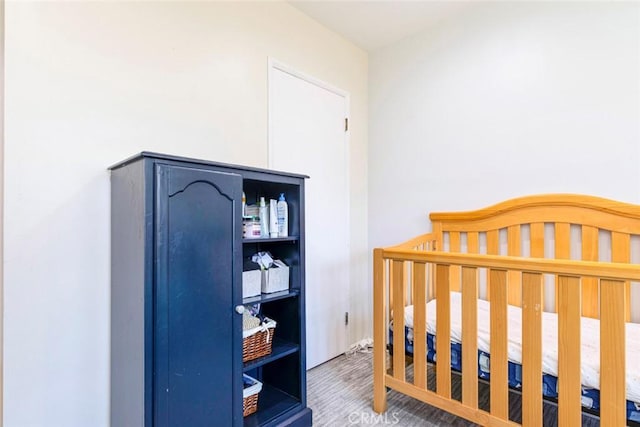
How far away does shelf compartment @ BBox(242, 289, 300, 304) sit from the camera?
1.50 metres

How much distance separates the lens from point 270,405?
165 cm

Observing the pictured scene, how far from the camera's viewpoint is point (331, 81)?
2.42 m

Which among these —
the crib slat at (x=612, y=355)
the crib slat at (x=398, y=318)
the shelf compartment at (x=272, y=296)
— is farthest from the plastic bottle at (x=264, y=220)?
the crib slat at (x=612, y=355)

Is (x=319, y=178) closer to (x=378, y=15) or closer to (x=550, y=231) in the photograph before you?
(x=378, y=15)

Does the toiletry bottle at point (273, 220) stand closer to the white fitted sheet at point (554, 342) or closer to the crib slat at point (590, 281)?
the white fitted sheet at point (554, 342)

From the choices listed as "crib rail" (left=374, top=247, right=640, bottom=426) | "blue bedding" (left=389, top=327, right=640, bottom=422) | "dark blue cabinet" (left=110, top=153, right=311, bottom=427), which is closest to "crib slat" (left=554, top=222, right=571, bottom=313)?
"crib rail" (left=374, top=247, right=640, bottom=426)

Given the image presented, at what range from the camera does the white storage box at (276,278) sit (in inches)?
64.0

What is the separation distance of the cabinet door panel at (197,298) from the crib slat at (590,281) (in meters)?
1.77

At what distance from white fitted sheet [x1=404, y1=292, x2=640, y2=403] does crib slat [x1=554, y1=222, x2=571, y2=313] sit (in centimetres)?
31

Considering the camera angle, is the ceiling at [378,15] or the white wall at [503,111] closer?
the white wall at [503,111]

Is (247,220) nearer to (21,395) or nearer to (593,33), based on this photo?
(21,395)

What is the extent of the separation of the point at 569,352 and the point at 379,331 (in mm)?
812

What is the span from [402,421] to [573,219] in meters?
1.40

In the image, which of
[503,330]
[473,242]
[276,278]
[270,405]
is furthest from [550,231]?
[270,405]
